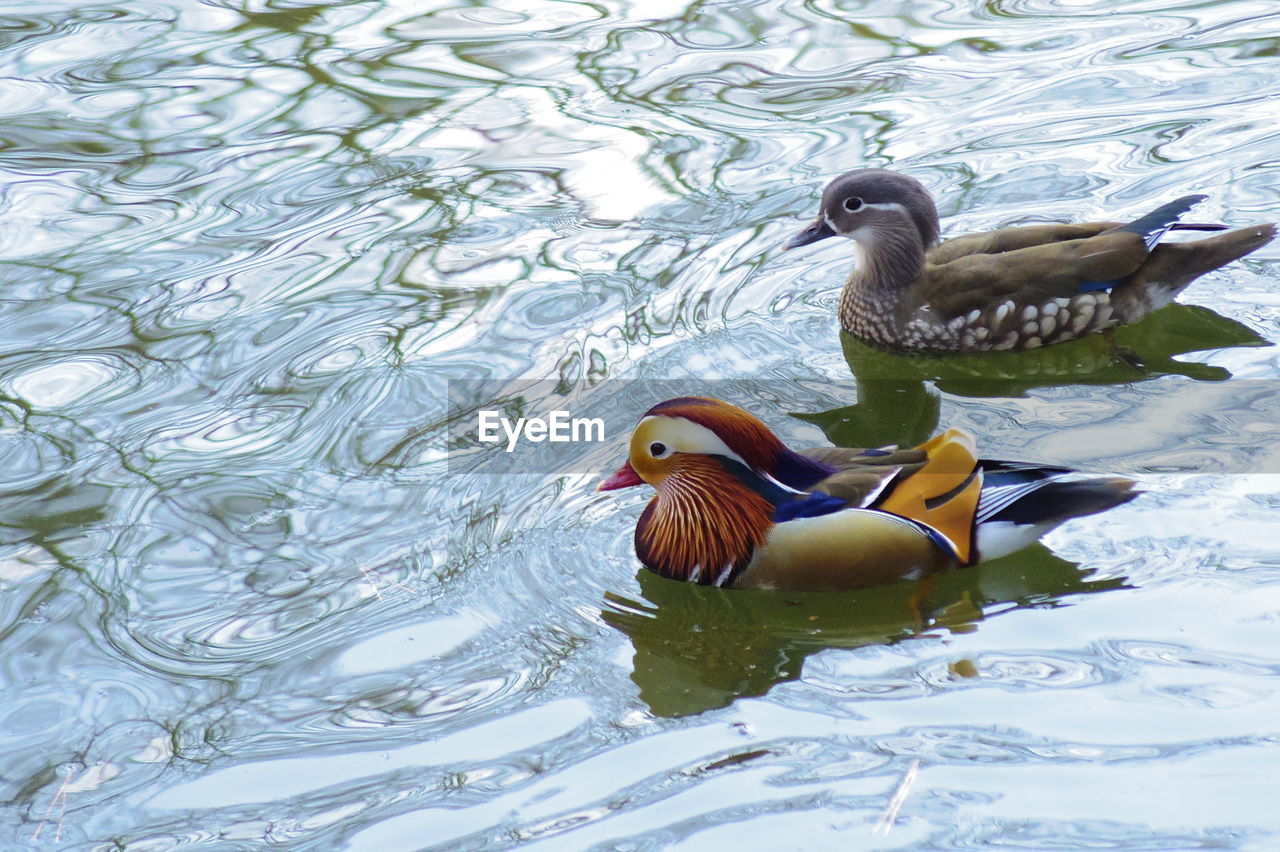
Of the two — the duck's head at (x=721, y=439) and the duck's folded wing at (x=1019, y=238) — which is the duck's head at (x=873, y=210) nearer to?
A: the duck's folded wing at (x=1019, y=238)

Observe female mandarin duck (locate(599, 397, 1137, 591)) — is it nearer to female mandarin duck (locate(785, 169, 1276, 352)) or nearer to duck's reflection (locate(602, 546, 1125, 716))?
duck's reflection (locate(602, 546, 1125, 716))

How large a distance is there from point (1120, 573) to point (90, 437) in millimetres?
3720

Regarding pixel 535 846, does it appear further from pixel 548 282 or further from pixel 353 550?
pixel 548 282

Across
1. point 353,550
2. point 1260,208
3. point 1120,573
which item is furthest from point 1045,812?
point 1260,208

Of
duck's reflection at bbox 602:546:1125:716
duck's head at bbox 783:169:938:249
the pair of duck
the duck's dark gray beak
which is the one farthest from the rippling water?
duck's head at bbox 783:169:938:249

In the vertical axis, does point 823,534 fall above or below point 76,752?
above

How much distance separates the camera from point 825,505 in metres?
4.50

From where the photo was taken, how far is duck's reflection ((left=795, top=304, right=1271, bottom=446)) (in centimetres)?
559

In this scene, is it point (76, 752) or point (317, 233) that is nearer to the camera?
point (76, 752)

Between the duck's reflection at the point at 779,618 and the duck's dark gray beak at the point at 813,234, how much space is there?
1932 millimetres

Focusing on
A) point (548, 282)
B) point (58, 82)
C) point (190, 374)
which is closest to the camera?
point (190, 374)

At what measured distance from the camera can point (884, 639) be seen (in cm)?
433

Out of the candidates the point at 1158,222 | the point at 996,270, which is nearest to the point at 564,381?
the point at 996,270

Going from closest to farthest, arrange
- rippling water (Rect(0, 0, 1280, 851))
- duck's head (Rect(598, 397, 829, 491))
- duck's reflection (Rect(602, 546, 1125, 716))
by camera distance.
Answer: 1. rippling water (Rect(0, 0, 1280, 851))
2. duck's reflection (Rect(602, 546, 1125, 716))
3. duck's head (Rect(598, 397, 829, 491))
